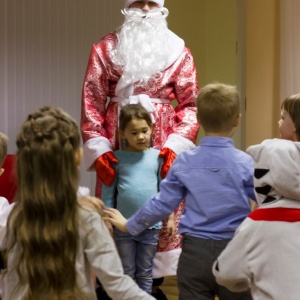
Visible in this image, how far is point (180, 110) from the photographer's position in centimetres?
346

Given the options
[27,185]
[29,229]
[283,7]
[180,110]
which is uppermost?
[283,7]

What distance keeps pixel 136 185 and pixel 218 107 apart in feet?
2.61

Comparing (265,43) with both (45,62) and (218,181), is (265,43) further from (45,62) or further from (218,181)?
(218,181)

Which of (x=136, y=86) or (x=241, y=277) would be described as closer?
(x=241, y=277)

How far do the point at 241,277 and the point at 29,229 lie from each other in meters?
0.75

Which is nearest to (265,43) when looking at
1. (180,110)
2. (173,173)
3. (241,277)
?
(180,110)

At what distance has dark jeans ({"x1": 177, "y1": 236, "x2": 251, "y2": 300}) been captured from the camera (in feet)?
8.07

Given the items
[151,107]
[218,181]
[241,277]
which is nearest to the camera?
[241,277]

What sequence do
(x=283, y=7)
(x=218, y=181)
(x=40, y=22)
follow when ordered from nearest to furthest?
1. (x=218, y=181)
2. (x=40, y=22)
3. (x=283, y=7)

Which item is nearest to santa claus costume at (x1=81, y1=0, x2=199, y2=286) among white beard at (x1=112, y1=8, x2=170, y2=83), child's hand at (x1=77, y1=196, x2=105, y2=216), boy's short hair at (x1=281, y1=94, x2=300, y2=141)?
white beard at (x1=112, y1=8, x2=170, y2=83)

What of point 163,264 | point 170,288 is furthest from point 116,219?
point 170,288

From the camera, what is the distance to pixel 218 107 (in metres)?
2.50

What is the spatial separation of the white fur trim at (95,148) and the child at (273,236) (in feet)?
3.68

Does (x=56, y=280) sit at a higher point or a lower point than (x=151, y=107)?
lower
